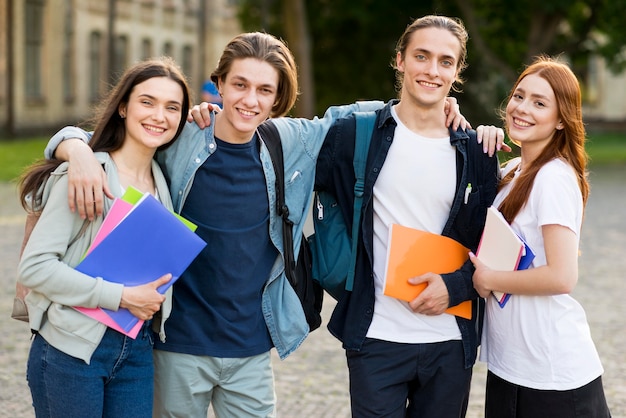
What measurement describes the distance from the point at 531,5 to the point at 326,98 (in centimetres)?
831

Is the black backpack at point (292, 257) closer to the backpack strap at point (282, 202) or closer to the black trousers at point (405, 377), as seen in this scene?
the backpack strap at point (282, 202)

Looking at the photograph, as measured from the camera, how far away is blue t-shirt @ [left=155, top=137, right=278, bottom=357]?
351 centimetres

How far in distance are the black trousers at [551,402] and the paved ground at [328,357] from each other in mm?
2092

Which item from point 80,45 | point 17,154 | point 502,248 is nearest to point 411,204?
point 502,248

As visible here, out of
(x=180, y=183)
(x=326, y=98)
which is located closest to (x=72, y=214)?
(x=180, y=183)

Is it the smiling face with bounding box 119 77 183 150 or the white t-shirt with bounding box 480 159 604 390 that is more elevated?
the smiling face with bounding box 119 77 183 150

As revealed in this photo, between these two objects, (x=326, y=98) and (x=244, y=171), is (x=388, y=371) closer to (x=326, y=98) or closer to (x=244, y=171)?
(x=244, y=171)

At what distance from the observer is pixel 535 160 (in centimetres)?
349

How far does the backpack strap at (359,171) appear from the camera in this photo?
3643 millimetres

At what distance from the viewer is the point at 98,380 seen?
3119mm

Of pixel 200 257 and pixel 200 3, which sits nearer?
pixel 200 257

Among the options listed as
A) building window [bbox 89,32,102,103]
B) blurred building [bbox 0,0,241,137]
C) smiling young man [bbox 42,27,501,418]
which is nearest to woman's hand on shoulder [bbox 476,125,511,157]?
smiling young man [bbox 42,27,501,418]

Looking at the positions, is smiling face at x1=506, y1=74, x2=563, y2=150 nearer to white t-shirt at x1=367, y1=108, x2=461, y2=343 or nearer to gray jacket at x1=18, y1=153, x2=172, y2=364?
white t-shirt at x1=367, y1=108, x2=461, y2=343

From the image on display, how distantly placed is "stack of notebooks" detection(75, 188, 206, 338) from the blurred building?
2477cm
